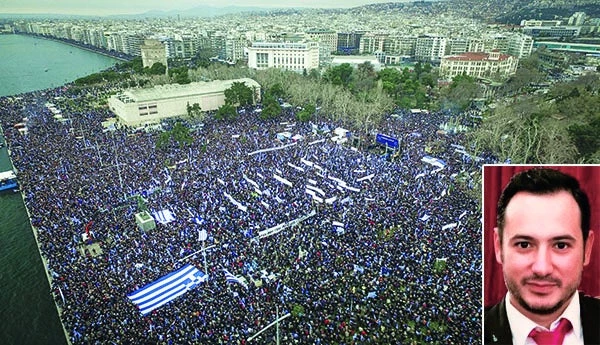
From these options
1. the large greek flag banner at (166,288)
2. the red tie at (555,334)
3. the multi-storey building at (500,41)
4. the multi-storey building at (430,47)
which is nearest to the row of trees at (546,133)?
the large greek flag banner at (166,288)

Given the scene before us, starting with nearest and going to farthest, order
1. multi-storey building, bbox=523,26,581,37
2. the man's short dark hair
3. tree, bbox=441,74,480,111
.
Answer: the man's short dark hair, tree, bbox=441,74,480,111, multi-storey building, bbox=523,26,581,37

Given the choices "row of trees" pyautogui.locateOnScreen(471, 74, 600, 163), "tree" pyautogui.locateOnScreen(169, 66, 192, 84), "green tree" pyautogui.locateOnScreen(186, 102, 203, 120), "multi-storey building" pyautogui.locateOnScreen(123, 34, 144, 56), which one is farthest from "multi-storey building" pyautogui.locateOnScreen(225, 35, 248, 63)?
"row of trees" pyautogui.locateOnScreen(471, 74, 600, 163)

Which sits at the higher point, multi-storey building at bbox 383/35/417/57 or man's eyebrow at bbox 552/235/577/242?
man's eyebrow at bbox 552/235/577/242

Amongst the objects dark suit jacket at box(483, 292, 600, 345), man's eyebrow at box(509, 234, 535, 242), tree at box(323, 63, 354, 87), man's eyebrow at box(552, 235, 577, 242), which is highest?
man's eyebrow at box(552, 235, 577, 242)

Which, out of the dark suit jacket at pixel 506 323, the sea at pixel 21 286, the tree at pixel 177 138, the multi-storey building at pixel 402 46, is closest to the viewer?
the dark suit jacket at pixel 506 323

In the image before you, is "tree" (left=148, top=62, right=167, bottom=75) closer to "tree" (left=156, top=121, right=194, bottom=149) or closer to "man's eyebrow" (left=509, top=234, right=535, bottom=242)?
"tree" (left=156, top=121, right=194, bottom=149)

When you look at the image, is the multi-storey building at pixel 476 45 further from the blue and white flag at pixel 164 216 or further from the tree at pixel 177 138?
the blue and white flag at pixel 164 216

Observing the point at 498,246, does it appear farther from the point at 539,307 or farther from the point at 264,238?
the point at 264,238

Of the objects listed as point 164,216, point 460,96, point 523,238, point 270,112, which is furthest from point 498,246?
point 460,96

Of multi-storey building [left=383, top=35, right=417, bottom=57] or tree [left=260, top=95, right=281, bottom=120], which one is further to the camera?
multi-storey building [left=383, top=35, right=417, bottom=57]
